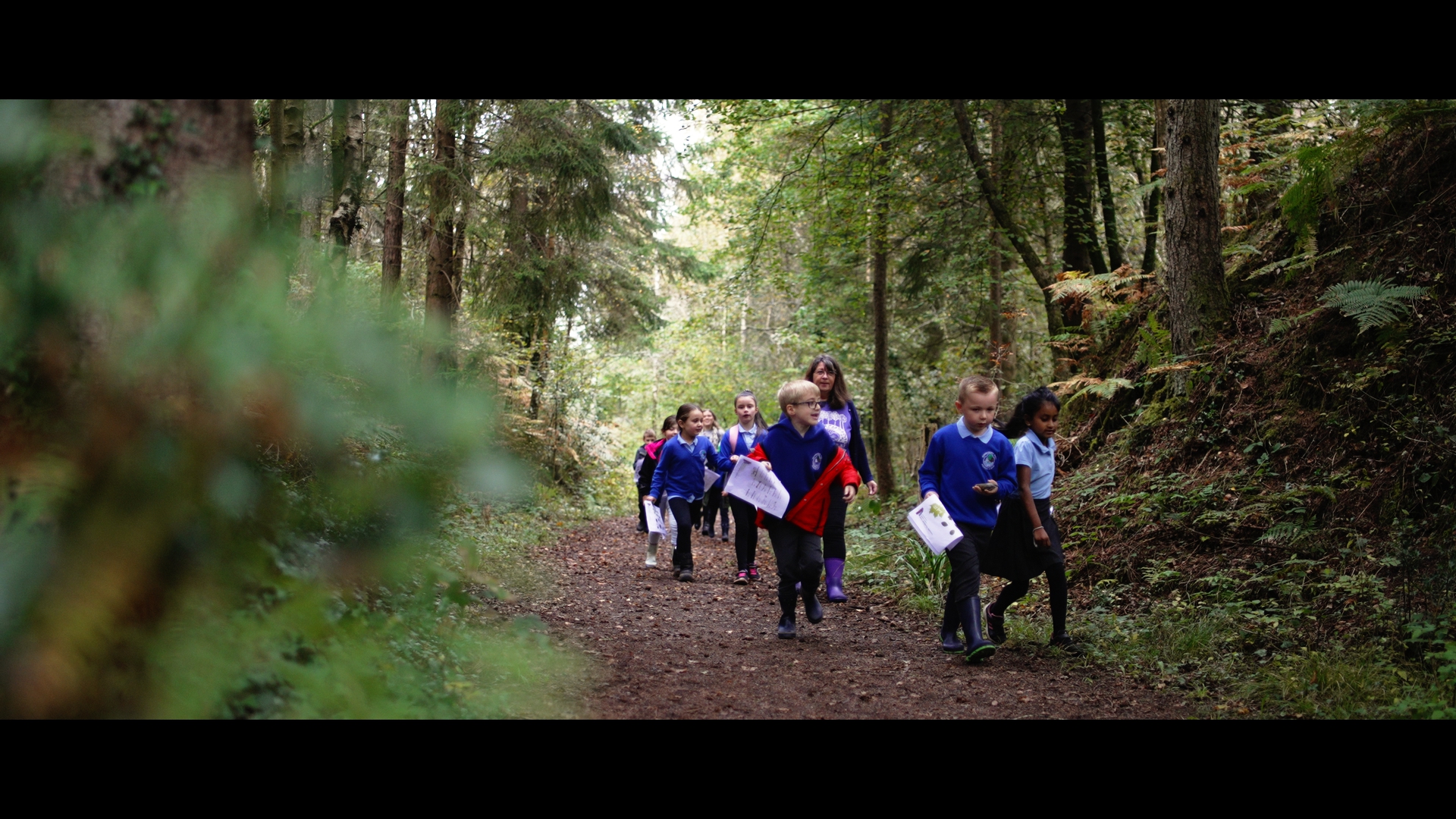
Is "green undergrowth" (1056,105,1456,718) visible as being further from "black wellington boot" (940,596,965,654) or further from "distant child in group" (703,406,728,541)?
"distant child in group" (703,406,728,541)

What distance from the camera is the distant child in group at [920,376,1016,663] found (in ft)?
19.6

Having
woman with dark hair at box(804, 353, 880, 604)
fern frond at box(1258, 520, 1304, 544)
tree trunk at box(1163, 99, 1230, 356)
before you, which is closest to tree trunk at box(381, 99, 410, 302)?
woman with dark hair at box(804, 353, 880, 604)

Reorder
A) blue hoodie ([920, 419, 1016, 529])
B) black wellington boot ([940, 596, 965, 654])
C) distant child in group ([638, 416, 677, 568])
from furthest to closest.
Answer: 1. distant child in group ([638, 416, 677, 568])
2. black wellington boot ([940, 596, 965, 654])
3. blue hoodie ([920, 419, 1016, 529])

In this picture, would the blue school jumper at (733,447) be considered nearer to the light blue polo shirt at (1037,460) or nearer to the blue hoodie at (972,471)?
the blue hoodie at (972,471)

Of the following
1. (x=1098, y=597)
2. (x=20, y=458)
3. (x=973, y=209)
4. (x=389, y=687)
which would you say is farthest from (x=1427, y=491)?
(x=973, y=209)

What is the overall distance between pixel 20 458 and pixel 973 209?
13.9 meters

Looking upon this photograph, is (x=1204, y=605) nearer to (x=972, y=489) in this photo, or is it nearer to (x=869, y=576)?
(x=972, y=489)

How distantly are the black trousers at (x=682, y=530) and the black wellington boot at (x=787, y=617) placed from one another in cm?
317

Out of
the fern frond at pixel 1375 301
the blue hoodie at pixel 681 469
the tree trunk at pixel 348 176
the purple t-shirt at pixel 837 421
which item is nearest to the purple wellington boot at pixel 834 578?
the purple t-shirt at pixel 837 421

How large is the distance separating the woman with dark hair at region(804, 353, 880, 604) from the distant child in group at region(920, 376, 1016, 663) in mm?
1352

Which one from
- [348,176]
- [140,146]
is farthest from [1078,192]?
[140,146]

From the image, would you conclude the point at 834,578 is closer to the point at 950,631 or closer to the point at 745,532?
the point at 950,631

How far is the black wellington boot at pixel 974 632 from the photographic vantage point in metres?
5.81

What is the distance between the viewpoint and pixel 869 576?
9664 mm
